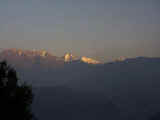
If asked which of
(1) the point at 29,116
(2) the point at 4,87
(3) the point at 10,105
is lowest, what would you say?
(1) the point at 29,116

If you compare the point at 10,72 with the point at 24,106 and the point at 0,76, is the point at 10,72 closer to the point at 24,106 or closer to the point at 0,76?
the point at 0,76

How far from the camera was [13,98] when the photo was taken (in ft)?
96.9

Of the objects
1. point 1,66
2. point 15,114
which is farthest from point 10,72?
point 15,114

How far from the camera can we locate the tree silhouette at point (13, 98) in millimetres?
28922

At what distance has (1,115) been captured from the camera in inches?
1117

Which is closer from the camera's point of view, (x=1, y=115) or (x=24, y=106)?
(x=1, y=115)

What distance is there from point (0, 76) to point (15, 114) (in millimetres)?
5319

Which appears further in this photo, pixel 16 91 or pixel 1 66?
pixel 1 66

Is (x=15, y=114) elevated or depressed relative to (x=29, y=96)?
depressed

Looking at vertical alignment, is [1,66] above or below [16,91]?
above

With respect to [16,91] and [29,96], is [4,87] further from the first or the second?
[29,96]

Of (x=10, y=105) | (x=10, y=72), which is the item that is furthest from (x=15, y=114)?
(x=10, y=72)

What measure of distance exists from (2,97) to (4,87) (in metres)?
1.24

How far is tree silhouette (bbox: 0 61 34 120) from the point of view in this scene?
28922 millimetres
